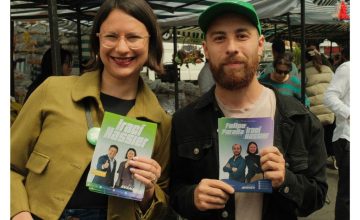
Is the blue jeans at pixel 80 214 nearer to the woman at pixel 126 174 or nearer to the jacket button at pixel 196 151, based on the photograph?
the woman at pixel 126 174

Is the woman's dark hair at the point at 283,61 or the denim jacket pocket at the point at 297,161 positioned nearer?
the denim jacket pocket at the point at 297,161

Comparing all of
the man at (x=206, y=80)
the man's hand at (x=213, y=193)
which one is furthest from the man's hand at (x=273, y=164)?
the man at (x=206, y=80)

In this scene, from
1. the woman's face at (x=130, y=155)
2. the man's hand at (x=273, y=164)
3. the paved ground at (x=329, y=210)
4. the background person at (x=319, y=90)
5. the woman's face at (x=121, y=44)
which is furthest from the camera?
the background person at (x=319, y=90)

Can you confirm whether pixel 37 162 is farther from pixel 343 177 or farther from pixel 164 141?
pixel 343 177

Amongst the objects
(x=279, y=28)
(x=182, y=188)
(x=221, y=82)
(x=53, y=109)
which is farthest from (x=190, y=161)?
(x=279, y=28)

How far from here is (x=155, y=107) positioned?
6.34ft

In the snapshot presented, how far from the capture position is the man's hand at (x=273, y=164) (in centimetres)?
158

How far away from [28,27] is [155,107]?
9.59 meters

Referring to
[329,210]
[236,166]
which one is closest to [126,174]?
[236,166]

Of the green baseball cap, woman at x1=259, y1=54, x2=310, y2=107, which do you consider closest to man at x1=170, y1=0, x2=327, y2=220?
the green baseball cap

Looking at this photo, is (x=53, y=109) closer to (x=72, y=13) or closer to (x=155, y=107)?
(x=155, y=107)

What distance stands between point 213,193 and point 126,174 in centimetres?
35

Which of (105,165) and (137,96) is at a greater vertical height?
(137,96)

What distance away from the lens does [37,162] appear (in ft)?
5.60
